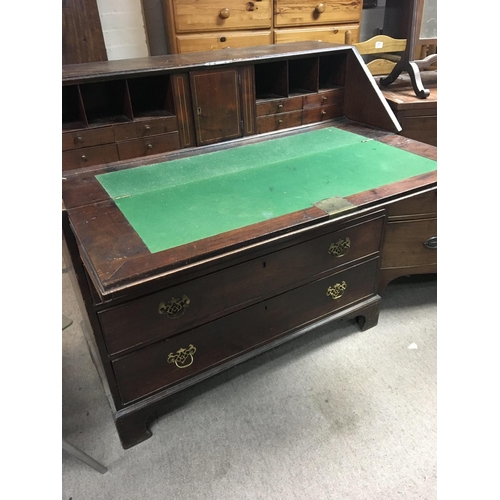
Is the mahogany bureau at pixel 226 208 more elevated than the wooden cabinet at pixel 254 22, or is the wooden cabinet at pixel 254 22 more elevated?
the wooden cabinet at pixel 254 22

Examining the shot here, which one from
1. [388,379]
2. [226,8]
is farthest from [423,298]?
[226,8]

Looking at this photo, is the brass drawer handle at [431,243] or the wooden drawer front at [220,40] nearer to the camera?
the brass drawer handle at [431,243]

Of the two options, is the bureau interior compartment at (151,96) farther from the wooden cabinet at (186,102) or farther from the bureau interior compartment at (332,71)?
the bureau interior compartment at (332,71)

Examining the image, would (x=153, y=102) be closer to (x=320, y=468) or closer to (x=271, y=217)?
(x=271, y=217)

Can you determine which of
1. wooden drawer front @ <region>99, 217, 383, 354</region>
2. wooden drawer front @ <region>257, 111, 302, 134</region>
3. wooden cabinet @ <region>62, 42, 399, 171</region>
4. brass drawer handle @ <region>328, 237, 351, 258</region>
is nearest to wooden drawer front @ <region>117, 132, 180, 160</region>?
wooden cabinet @ <region>62, 42, 399, 171</region>

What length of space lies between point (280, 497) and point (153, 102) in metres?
1.37

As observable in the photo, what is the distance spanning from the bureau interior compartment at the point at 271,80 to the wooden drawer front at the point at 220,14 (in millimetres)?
637

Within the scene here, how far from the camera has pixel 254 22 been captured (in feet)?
7.18

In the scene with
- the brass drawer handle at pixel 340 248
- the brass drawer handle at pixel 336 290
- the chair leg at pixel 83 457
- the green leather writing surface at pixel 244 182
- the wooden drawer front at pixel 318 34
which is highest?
the wooden drawer front at pixel 318 34

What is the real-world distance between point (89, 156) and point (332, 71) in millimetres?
Answer: 1045

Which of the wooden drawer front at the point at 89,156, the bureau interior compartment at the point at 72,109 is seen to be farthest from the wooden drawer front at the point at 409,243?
the bureau interior compartment at the point at 72,109

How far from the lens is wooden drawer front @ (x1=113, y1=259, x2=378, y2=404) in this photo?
1.26 m

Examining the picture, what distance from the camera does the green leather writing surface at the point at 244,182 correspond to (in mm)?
1060

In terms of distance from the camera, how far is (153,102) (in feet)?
4.98
